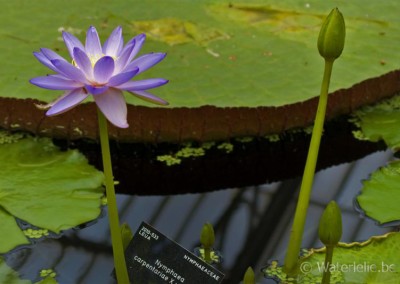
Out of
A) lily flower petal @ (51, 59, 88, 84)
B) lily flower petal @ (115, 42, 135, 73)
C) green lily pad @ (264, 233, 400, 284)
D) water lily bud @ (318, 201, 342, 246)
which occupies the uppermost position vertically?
lily flower petal @ (115, 42, 135, 73)

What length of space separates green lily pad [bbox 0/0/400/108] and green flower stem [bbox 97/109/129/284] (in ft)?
1.99

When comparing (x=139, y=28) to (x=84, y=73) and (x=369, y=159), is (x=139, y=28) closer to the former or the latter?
(x=369, y=159)

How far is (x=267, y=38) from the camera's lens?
2178mm

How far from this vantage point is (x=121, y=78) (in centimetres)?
118

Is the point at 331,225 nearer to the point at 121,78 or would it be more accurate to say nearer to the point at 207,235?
the point at 207,235

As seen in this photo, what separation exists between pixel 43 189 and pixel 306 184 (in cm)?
70

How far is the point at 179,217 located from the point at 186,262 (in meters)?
0.38

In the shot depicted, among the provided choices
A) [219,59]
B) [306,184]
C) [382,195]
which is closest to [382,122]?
[382,195]

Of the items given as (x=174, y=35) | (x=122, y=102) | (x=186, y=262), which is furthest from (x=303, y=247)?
(x=174, y=35)

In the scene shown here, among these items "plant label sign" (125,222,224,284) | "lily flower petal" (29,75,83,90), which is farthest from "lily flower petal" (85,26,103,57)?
"plant label sign" (125,222,224,284)

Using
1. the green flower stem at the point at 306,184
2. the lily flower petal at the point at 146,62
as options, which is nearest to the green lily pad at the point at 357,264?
the green flower stem at the point at 306,184

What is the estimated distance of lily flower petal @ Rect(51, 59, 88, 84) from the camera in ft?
3.85

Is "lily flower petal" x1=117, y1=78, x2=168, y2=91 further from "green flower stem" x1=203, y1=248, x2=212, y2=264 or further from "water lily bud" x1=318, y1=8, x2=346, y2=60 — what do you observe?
"green flower stem" x1=203, y1=248, x2=212, y2=264

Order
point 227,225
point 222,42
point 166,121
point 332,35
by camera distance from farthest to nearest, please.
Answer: point 222,42 < point 166,121 < point 227,225 < point 332,35
